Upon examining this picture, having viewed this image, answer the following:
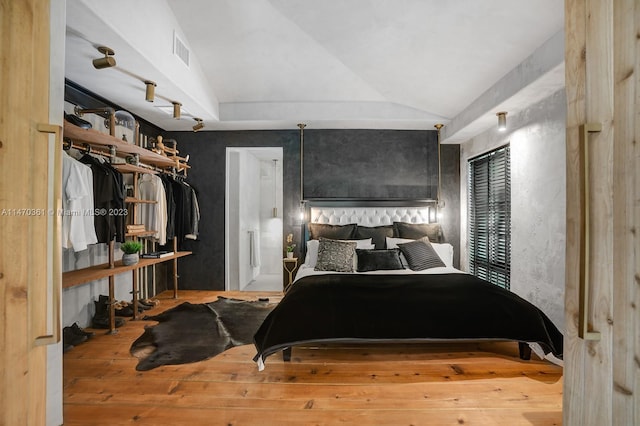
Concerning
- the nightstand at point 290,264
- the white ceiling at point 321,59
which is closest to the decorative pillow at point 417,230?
the white ceiling at point 321,59

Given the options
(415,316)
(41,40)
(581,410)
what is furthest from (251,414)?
(41,40)

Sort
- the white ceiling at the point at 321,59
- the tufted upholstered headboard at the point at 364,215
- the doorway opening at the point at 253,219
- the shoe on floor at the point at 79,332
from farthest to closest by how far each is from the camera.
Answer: the doorway opening at the point at 253,219, the tufted upholstered headboard at the point at 364,215, the shoe on floor at the point at 79,332, the white ceiling at the point at 321,59

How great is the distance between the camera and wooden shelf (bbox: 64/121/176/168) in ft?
8.26

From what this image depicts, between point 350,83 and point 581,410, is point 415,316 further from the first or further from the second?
point 350,83

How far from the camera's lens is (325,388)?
212cm

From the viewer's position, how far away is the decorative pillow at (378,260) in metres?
3.44

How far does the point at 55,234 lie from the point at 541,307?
3.65m

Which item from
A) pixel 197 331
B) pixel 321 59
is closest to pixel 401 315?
pixel 197 331

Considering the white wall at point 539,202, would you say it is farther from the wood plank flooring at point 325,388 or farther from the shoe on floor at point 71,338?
the shoe on floor at point 71,338

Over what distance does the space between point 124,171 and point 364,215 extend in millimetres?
3109

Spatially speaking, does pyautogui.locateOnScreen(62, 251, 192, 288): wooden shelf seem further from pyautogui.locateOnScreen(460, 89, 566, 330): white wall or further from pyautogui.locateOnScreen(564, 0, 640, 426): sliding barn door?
pyautogui.locateOnScreen(460, 89, 566, 330): white wall

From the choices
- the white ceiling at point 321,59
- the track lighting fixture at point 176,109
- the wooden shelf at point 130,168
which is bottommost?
the wooden shelf at point 130,168

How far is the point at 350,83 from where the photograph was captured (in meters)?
3.82

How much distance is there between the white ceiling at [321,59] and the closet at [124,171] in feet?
2.02
